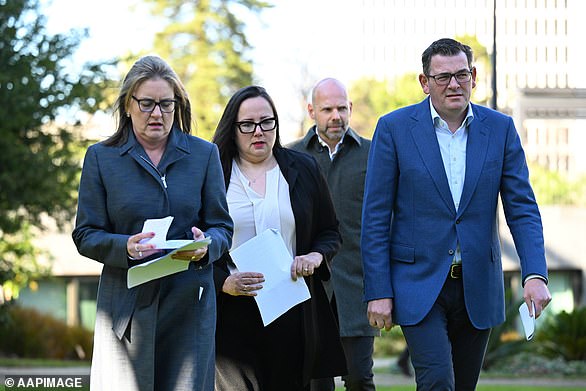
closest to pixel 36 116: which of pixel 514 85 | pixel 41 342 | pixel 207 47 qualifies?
pixel 41 342

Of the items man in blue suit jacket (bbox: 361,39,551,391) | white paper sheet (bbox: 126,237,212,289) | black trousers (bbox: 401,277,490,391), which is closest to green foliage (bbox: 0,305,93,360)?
black trousers (bbox: 401,277,490,391)

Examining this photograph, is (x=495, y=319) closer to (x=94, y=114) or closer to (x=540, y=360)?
(x=540, y=360)

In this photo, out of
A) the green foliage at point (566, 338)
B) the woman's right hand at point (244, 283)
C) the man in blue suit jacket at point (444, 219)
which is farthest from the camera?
the green foliage at point (566, 338)

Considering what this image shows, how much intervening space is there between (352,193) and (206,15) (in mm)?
45734

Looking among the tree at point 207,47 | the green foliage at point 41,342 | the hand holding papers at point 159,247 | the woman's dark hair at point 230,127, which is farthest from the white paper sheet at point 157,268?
the tree at point 207,47

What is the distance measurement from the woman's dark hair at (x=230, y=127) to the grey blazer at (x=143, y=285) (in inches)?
44.6

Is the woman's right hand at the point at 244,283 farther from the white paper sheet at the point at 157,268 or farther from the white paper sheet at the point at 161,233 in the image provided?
the white paper sheet at the point at 161,233

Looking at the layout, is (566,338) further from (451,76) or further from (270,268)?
(451,76)

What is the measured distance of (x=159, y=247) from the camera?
500 centimetres

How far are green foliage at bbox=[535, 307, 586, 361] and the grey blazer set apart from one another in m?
17.8

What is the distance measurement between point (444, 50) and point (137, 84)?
174 cm

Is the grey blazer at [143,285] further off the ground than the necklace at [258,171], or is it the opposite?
the necklace at [258,171]

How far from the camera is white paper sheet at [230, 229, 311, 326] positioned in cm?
624

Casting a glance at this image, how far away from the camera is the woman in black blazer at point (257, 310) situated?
6492mm
